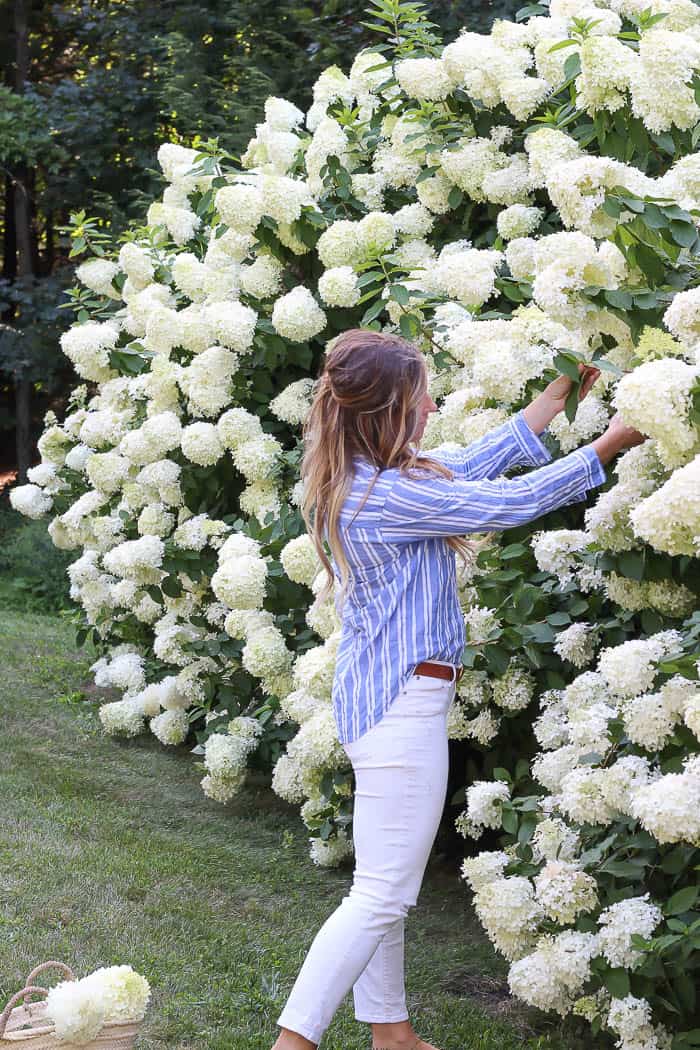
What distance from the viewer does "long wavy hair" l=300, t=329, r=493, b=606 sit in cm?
274

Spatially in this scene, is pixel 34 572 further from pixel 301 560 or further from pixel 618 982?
pixel 618 982

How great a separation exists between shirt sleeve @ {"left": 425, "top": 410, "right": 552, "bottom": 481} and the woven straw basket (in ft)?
4.61

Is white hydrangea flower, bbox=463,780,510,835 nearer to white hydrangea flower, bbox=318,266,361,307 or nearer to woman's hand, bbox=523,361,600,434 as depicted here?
woman's hand, bbox=523,361,600,434

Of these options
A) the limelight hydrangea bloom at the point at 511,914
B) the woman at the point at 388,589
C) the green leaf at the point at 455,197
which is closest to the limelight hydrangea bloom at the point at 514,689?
the limelight hydrangea bloom at the point at 511,914

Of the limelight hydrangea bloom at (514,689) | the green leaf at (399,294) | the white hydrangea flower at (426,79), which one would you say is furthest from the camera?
the white hydrangea flower at (426,79)

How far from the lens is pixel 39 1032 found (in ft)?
8.18

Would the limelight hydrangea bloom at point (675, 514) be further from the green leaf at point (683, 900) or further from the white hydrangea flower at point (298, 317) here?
the white hydrangea flower at point (298, 317)

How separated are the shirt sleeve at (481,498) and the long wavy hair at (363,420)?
0.07 m

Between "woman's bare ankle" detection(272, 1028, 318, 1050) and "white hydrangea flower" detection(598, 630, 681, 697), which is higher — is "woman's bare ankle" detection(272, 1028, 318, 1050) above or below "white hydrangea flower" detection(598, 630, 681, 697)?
below

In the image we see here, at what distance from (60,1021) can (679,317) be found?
1.83 meters

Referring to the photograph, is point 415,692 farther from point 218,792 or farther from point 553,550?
point 218,792

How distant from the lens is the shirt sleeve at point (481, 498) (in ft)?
8.75

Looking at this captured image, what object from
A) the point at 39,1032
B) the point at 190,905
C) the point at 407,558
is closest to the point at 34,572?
the point at 190,905

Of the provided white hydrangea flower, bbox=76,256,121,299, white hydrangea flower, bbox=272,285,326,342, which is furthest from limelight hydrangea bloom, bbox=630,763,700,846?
white hydrangea flower, bbox=76,256,121,299
